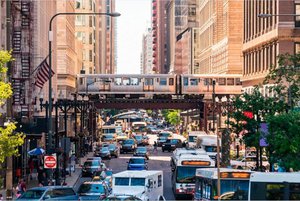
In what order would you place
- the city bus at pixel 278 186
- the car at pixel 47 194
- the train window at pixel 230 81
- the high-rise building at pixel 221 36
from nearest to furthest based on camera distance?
the city bus at pixel 278 186 → the car at pixel 47 194 → the train window at pixel 230 81 → the high-rise building at pixel 221 36

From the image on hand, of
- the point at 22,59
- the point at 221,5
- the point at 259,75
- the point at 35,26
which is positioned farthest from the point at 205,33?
the point at 22,59

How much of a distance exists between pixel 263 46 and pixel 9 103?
45.0 metres

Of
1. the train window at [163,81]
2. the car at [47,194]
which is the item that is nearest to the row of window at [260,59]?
the train window at [163,81]

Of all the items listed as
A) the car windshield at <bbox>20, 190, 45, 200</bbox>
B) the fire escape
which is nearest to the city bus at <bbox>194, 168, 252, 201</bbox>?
the car windshield at <bbox>20, 190, 45, 200</bbox>

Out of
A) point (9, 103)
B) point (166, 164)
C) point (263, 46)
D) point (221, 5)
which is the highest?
point (221, 5)

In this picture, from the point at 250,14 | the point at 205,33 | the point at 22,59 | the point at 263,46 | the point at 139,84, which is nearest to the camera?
the point at 22,59

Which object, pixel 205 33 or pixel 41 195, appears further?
pixel 205 33

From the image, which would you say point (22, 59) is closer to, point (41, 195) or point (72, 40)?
point (41, 195)

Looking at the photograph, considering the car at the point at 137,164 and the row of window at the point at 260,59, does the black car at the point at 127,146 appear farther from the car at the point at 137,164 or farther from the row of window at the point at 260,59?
the car at the point at 137,164

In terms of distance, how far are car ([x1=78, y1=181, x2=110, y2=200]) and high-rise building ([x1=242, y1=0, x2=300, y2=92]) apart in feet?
147

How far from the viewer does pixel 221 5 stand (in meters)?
135

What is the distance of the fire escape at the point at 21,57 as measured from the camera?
6253 cm

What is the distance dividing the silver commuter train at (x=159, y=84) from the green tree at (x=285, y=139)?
6768 cm

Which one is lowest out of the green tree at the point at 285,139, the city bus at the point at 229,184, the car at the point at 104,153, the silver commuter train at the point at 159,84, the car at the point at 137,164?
the car at the point at 104,153
